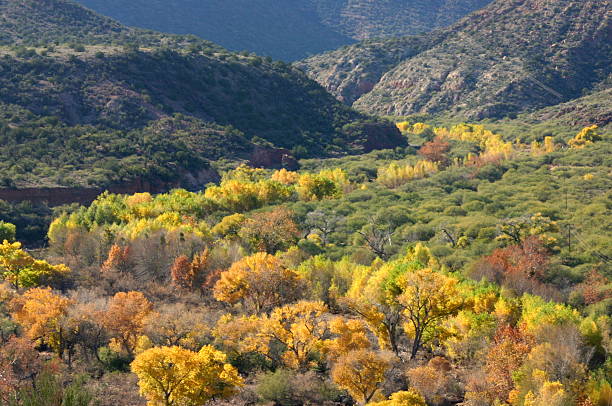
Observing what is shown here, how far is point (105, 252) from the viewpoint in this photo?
229ft

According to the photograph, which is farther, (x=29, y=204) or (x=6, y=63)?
(x=6, y=63)

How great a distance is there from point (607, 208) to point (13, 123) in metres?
85.5

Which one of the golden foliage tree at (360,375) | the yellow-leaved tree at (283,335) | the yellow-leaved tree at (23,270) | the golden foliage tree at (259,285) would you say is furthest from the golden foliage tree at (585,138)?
the golden foliage tree at (360,375)

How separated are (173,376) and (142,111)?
325ft

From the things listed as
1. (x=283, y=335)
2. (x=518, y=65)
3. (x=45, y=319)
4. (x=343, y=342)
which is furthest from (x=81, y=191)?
(x=518, y=65)

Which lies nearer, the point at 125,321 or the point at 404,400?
the point at 404,400

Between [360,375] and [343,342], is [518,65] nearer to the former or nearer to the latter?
[343,342]

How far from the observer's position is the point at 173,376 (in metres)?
38.3

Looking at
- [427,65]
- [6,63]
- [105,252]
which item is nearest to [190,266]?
[105,252]

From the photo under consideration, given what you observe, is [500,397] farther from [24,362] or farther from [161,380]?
[24,362]

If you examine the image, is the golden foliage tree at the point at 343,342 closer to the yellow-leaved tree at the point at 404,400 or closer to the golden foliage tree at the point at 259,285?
the yellow-leaved tree at the point at 404,400

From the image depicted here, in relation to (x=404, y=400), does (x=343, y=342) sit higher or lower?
higher

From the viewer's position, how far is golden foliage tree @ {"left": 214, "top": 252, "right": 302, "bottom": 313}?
2159 inches

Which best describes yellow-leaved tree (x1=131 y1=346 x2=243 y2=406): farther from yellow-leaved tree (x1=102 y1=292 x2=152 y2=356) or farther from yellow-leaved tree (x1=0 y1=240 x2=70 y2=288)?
yellow-leaved tree (x1=0 y1=240 x2=70 y2=288)
